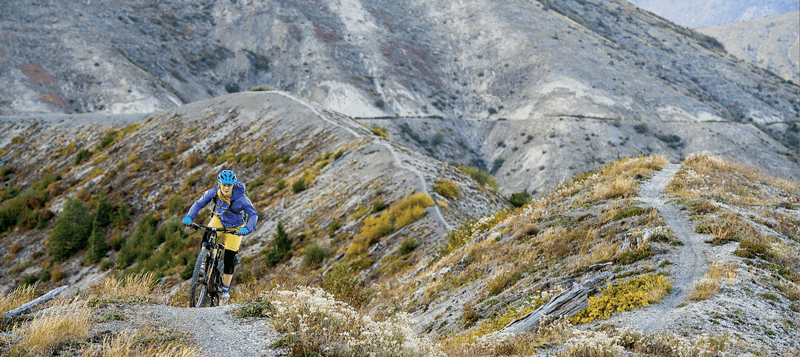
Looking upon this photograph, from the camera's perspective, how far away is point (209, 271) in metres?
8.80

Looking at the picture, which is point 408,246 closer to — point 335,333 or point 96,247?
point 335,333

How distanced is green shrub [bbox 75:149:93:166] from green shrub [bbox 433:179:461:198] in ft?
93.9

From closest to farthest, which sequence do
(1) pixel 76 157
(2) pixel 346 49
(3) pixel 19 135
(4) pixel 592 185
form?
(4) pixel 592 185, (1) pixel 76 157, (3) pixel 19 135, (2) pixel 346 49

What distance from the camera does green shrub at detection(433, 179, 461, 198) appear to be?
17.9m

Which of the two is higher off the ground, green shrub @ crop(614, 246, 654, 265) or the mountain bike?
green shrub @ crop(614, 246, 654, 265)

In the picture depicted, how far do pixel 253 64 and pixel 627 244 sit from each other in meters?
108

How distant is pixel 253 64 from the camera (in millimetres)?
Answer: 105688

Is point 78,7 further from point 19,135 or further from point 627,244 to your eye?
point 627,244

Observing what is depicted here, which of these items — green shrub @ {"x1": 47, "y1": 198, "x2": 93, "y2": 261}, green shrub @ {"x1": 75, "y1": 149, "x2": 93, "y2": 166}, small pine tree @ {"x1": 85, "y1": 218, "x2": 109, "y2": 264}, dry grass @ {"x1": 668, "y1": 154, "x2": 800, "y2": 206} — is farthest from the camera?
green shrub @ {"x1": 75, "y1": 149, "x2": 93, "y2": 166}

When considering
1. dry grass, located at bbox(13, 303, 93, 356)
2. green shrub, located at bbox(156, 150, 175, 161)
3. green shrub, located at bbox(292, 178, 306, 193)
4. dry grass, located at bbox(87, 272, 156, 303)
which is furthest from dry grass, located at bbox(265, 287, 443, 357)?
green shrub, located at bbox(156, 150, 175, 161)

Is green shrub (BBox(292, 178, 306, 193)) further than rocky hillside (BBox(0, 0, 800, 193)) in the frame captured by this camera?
No

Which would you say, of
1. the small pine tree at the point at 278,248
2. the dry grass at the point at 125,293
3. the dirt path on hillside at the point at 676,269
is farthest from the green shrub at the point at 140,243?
the dirt path on hillside at the point at 676,269


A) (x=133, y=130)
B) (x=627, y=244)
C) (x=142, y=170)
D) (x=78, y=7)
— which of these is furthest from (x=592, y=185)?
(x=78, y=7)

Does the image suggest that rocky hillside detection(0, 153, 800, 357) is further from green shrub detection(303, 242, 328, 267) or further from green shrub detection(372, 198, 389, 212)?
green shrub detection(372, 198, 389, 212)
